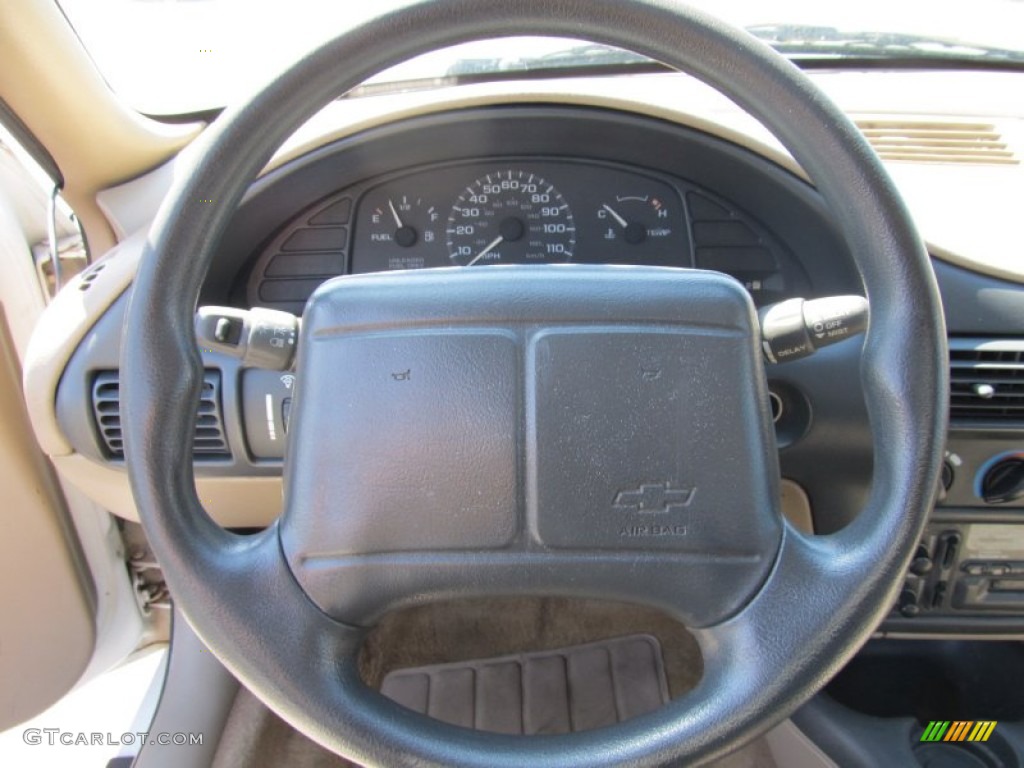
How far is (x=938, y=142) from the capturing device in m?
1.53

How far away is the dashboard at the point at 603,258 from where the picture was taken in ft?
4.24

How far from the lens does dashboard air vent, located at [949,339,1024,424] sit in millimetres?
1262

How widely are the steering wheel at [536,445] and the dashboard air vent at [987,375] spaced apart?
507 millimetres

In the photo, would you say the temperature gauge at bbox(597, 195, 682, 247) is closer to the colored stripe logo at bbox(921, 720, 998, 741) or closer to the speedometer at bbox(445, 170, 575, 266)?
the speedometer at bbox(445, 170, 575, 266)

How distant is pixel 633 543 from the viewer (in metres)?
0.89

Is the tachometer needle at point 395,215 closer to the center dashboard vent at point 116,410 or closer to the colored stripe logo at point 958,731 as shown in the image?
the center dashboard vent at point 116,410

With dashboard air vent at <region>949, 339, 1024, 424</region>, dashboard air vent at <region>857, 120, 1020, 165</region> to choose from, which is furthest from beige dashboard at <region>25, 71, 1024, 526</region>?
dashboard air vent at <region>949, 339, 1024, 424</region>

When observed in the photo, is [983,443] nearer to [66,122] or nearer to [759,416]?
[759,416]

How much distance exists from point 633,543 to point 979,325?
27.4 inches

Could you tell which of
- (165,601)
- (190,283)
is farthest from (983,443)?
(165,601)

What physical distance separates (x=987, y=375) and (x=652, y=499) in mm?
674

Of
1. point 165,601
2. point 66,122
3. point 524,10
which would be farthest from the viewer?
point 165,601

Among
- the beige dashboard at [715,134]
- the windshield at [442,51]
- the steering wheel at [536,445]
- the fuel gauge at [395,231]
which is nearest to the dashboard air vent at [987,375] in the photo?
the beige dashboard at [715,134]

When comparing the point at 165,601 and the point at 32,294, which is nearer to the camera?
the point at 32,294
